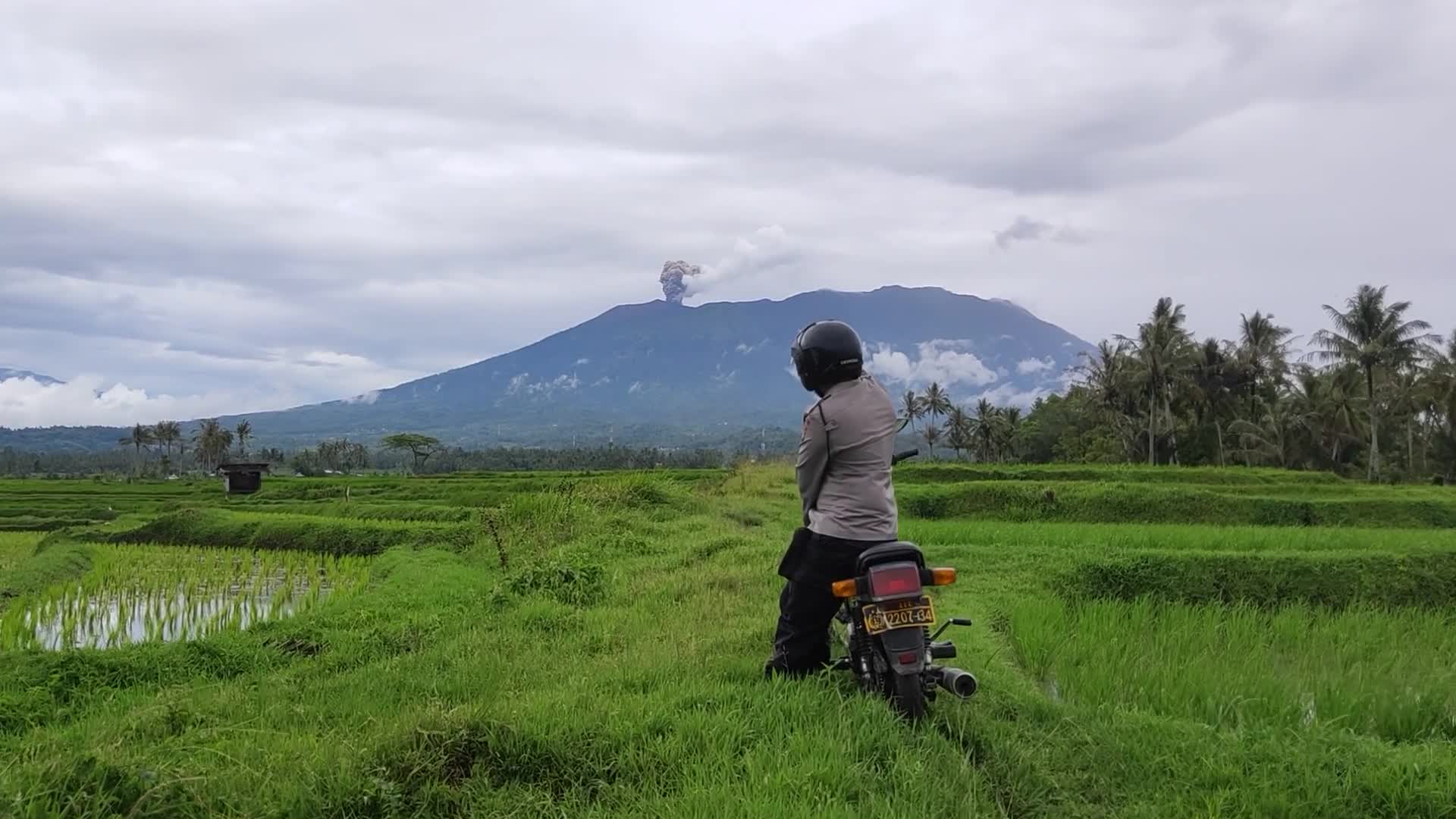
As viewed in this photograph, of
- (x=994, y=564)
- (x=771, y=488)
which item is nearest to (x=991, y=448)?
(x=771, y=488)

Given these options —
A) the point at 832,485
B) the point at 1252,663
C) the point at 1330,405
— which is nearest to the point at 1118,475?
the point at 1252,663

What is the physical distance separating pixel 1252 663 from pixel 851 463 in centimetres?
364

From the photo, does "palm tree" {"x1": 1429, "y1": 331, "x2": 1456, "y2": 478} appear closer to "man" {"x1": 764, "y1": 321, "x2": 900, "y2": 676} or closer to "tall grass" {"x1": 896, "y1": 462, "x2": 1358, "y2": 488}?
"tall grass" {"x1": 896, "y1": 462, "x2": 1358, "y2": 488}

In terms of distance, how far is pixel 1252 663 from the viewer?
18.8 feet

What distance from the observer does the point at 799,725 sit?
3.45 meters

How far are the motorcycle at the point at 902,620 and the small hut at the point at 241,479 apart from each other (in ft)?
119

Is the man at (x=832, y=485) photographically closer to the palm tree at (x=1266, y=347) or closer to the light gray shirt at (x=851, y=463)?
the light gray shirt at (x=851, y=463)

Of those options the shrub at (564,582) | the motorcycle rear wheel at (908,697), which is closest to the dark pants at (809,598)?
the motorcycle rear wheel at (908,697)

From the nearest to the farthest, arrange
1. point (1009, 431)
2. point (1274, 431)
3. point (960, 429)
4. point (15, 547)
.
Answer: point (15, 547) → point (1274, 431) → point (1009, 431) → point (960, 429)

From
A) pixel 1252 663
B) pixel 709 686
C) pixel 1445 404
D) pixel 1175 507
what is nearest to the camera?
pixel 709 686

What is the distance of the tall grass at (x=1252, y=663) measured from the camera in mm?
4605

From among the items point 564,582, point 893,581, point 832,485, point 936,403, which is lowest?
point 564,582

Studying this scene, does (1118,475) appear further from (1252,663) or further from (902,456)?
(902,456)

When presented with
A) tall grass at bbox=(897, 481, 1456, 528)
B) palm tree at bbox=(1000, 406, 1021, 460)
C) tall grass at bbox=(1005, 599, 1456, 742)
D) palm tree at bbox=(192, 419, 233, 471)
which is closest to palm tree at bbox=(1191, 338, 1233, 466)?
palm tree at bbox=(1000, 406, 1021, 460)
